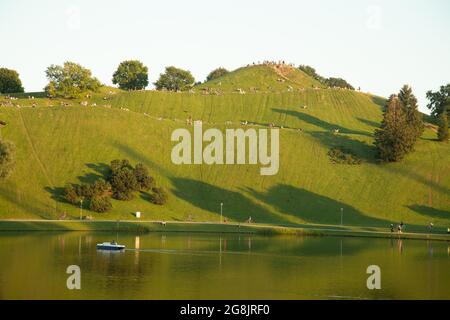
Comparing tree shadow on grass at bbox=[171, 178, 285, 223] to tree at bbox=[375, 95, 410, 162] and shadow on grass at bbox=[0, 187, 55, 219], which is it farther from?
tree at bbox=[375, 95, 410, 162]

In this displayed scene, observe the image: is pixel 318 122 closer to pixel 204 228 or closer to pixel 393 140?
pixel 393 140

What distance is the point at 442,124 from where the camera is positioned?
161250 mm

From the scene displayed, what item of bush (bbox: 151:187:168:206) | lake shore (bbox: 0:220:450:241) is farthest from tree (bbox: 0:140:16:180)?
bush (bbox: 151:187:168:206)

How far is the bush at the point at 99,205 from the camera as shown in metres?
122

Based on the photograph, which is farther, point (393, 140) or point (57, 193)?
point (393, 140)

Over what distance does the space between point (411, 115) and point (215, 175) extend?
44980 mm

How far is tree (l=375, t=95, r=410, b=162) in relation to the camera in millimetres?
147500

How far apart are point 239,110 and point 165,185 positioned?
59.1 m

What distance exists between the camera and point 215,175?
14175 centimetres

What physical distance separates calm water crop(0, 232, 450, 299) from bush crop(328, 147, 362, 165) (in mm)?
46009

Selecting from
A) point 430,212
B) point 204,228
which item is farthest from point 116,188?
point 430,212
